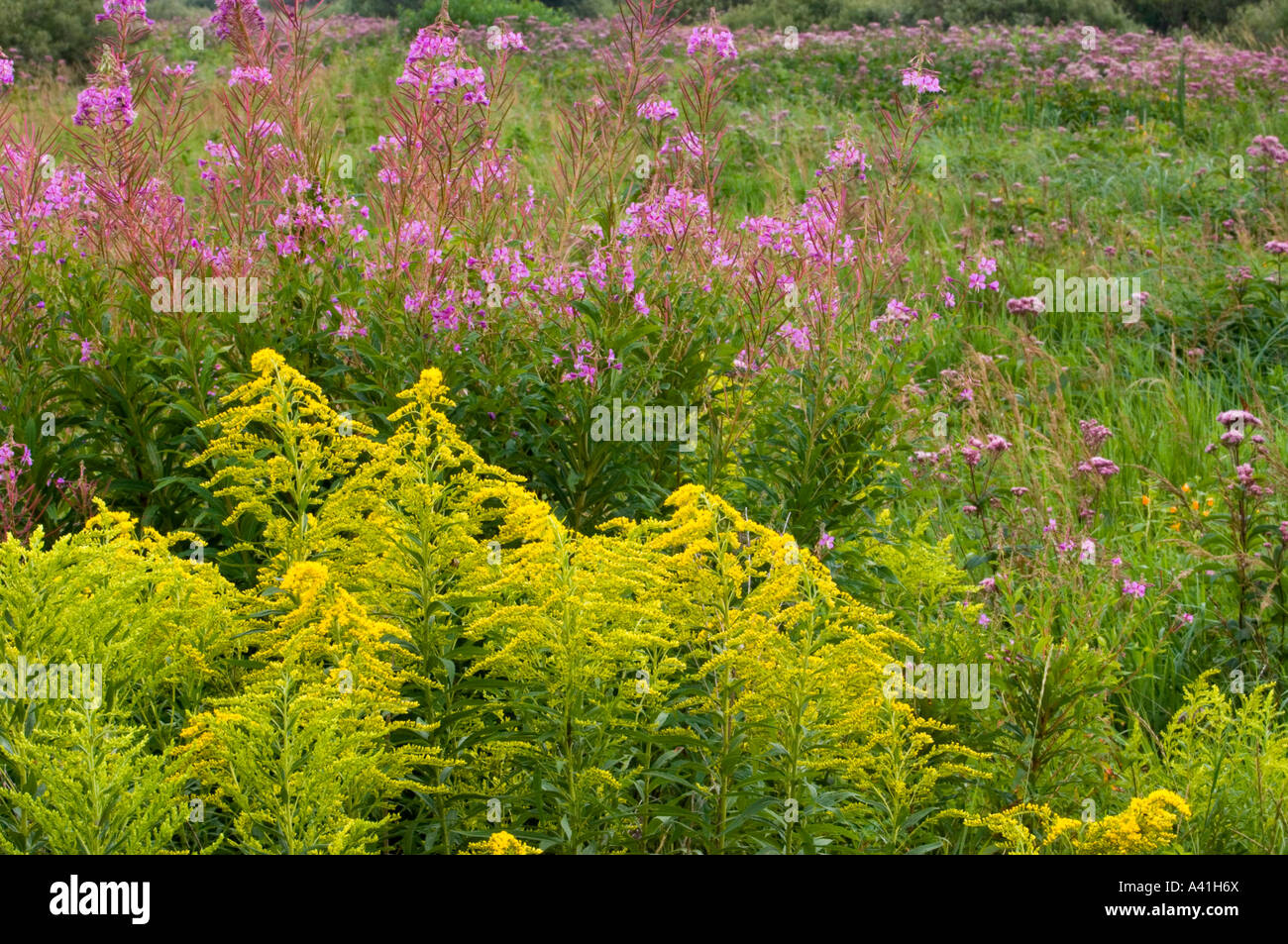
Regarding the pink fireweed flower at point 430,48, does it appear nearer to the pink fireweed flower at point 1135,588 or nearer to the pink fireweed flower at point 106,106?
the pink fireweed flower at point 106,106

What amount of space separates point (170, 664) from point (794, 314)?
103 inches

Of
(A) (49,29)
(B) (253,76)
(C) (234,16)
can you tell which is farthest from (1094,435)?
(A) (49,29)

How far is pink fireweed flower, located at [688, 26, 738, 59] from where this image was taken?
4.35 meters

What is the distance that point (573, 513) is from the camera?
13.9 feet

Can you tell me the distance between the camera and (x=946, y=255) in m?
8.67

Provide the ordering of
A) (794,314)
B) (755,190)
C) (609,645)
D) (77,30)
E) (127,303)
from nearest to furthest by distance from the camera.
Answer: (609,645)
(127,303)
(794,314)
(755,190)
(77,30)

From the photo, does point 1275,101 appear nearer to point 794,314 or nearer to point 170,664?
point 794,314

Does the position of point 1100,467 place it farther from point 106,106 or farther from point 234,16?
point 106,106

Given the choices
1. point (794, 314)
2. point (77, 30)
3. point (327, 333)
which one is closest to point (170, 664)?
point (327, 333)

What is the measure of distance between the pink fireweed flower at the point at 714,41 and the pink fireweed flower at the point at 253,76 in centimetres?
144

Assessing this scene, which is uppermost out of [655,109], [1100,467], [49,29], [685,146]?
[49,29]

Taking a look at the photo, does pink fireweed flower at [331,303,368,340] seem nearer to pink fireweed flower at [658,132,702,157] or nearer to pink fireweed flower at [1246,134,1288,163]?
pink fireweed flower at [658,132,702,157]

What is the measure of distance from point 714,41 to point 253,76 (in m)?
1.54

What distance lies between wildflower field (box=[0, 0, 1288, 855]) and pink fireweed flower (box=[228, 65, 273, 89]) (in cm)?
3
